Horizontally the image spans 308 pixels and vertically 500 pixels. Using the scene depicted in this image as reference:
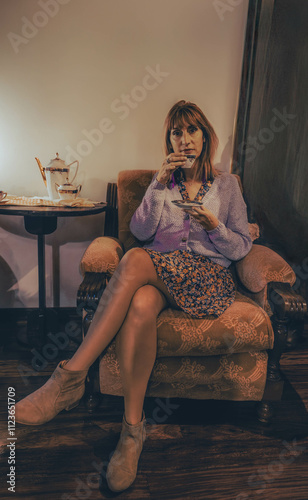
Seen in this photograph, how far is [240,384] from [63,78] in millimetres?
1834

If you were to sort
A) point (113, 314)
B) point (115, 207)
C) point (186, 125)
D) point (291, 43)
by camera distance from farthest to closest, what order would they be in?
point (115, 207), point (291, 43), point (186, 125), point (113, 314)

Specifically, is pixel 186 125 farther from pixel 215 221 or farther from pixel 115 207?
pixel 115 207

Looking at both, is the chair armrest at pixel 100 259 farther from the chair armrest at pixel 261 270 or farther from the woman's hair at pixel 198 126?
the chair armrest at pixel 261 270

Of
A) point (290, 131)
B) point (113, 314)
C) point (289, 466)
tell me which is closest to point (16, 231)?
point (113, 314)

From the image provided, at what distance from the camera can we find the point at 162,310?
1.32m

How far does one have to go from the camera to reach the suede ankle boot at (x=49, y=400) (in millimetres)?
1173

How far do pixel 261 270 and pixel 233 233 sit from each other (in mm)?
196

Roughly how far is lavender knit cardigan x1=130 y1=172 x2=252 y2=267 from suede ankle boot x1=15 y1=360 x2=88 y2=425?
65 centimetres

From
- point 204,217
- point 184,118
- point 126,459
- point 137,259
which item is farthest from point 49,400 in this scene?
point 184,118

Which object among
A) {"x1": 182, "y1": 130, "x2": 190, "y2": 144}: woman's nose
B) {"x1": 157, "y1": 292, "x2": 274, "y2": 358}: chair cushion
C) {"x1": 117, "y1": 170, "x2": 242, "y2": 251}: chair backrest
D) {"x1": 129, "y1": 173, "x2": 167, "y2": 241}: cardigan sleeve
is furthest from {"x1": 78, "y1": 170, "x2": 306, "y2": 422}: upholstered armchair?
{"x1": 182, "y1": 130, "x2": 190, "y2": 144}: woman's nose

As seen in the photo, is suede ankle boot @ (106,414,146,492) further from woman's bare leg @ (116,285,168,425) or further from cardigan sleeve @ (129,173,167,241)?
cardigan sleeve @ (129,173,167,241)

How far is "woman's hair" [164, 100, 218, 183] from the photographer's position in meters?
1.53

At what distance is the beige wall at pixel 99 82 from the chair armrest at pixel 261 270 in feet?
3.00

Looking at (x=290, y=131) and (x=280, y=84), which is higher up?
(x=280, y=84)
